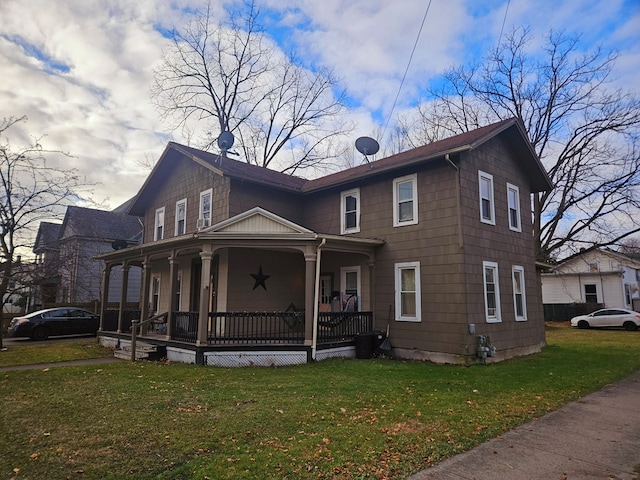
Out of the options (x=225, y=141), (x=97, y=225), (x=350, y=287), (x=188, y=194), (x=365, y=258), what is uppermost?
(x=225, y=141)

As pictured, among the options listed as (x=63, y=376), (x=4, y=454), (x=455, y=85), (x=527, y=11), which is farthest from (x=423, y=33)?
(x=455, y=85)

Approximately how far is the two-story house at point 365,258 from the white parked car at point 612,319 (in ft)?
41.4

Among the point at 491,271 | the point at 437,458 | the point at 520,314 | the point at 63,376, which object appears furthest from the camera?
the point at 520,314

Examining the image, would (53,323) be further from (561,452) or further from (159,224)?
(561,452)

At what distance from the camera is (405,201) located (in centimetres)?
1316

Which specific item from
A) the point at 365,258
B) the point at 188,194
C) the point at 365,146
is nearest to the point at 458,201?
the point at 365,258

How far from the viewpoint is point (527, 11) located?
865 cm

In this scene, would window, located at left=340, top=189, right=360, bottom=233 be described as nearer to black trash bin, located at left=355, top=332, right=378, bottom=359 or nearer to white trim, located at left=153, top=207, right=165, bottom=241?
black trash bin, located at left=355, top=332, right=378, bottom=359

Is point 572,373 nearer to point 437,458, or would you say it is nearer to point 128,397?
point 437,458

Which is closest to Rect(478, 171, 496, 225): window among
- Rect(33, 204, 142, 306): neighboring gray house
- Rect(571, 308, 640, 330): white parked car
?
Rect(571, 308, 640, 330): white parked car

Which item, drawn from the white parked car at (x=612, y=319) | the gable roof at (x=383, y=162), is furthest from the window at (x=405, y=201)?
the white parked car at (x=612, y=319)

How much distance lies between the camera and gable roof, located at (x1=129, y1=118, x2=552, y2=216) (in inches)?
494

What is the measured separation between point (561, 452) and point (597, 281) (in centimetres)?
3232

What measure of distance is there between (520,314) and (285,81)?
24834 mm
